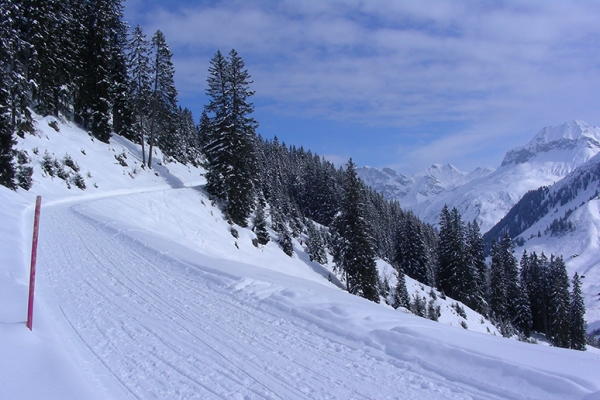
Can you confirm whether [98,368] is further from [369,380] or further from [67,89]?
[67,89]

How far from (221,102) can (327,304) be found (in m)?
27.8

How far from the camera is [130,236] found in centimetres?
1521

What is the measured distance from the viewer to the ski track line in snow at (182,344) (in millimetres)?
4629

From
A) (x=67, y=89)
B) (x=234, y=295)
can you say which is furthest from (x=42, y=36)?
(x=234, y=295)

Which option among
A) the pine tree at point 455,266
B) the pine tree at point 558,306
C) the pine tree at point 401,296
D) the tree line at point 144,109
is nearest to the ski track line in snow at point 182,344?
the tree line at point 144,109

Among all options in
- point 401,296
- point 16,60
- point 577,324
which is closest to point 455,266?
point 401,296

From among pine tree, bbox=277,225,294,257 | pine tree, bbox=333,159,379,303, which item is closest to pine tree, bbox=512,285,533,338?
pine tree, bbox=333,159,379,303

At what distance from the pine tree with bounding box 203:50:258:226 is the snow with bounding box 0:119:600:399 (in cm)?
1922

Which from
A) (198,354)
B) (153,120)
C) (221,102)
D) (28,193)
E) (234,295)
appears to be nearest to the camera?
(198,354)

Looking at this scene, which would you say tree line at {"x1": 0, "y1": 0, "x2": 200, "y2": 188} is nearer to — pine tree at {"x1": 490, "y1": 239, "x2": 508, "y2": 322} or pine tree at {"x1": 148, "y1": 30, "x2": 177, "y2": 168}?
pine tree at {"x1": 148, "y1": 30, "x2": 177, "y2": 168}

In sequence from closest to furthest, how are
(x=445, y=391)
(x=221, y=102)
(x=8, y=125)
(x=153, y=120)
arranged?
(x=445, y=391) → (x=8, y=125) → (x=221, y=102) → (x=153, y=120)

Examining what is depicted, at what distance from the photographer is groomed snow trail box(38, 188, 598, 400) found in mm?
4531

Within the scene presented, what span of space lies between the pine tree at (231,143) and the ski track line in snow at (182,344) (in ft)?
68.0

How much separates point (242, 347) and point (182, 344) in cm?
104
